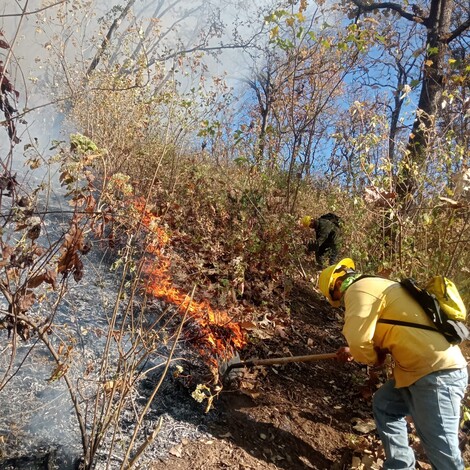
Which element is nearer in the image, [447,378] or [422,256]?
[447,378]

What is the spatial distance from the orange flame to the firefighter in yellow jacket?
1.38m

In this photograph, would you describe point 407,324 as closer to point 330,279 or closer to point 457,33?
point 330,279

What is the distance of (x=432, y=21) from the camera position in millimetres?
6672

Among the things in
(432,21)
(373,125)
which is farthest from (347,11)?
(373,125)

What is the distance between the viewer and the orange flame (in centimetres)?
384

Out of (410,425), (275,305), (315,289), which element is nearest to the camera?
(410,425)

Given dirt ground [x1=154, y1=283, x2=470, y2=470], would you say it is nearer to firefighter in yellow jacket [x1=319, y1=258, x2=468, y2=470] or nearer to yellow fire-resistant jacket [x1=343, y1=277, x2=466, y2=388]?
firefighter in yellow jacket [x1=319, y1=258, x2=468, y2=470]

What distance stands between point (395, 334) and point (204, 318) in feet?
6.02

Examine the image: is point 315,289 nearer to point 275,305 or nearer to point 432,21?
point 275,305

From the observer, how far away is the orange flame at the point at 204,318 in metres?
3.84

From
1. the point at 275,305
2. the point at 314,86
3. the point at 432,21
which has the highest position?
the point at 432,21

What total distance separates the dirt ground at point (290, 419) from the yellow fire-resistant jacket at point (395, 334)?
2.99 ft

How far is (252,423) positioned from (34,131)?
11604 mm

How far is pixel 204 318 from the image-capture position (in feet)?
13.1
